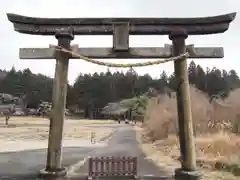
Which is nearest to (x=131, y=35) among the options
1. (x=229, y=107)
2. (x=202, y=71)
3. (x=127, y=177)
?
(x=127, y=177)

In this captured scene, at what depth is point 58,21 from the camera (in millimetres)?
9117

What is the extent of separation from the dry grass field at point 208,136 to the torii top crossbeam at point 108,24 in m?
5.81

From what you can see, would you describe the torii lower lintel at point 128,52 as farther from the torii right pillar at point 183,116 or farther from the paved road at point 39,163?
the paved road at point 39,163

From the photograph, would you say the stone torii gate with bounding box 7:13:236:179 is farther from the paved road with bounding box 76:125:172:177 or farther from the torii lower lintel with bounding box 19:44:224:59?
the paved road with bounding box 76:125:172:177

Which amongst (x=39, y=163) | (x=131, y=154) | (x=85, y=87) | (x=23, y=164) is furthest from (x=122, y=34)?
(x=85, y=87)

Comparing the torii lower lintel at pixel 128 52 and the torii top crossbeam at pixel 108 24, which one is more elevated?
the torii top crossbeam at pixel 108 24

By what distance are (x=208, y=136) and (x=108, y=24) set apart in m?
15.7

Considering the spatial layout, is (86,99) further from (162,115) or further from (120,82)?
(162,115)

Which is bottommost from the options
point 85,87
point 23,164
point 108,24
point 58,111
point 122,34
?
point 23,164

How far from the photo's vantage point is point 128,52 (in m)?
9.22

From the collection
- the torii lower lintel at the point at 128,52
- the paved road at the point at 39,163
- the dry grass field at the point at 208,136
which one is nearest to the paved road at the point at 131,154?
the paved road at the point at 39,163

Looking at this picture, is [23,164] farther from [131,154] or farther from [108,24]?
[108,24]

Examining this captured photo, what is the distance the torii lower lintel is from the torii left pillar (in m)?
0.25

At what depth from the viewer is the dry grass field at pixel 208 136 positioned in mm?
14367
